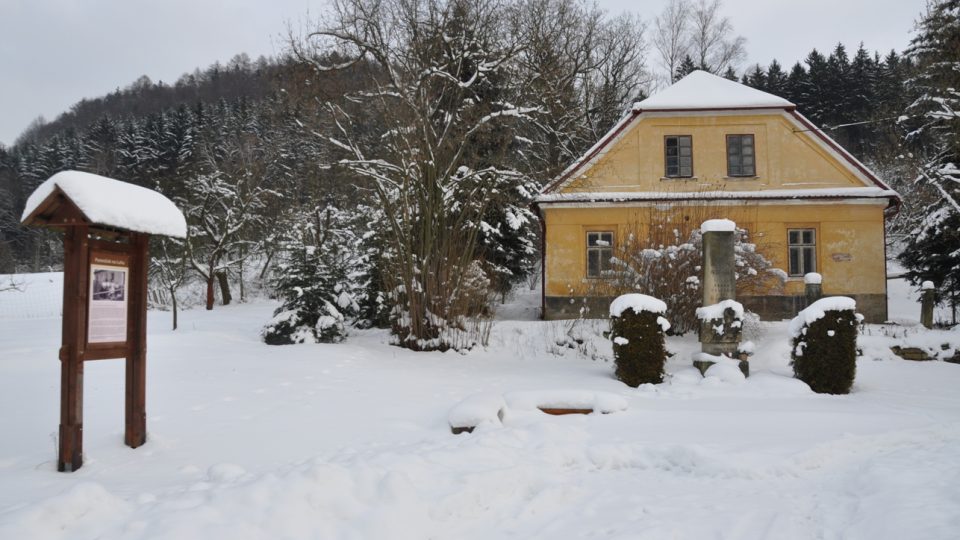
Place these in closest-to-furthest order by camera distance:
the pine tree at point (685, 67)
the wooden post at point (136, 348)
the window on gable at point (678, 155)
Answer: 1. the wooden post at point (136, 348)
2. the window on gable at point (678, 155)
3. the pine tree at point (685, 67)

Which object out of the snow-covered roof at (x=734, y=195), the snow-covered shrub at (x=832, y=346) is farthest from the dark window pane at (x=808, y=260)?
the snow-covered shrub at (x=832, y=346)

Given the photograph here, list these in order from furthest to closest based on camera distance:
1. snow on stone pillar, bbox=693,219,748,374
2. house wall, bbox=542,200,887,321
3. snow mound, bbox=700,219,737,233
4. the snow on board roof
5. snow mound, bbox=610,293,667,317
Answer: house wall, bbox=542,200,887,321 < snow mound, bbox=700,219,737,233 < snow on stone pillar, bbox=693,219,748,374 < snow mound, bbox=610,293,667,317 < the snow on board roof

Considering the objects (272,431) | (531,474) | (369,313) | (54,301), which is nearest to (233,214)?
(54,301)

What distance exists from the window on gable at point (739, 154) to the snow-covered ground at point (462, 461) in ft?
37.9

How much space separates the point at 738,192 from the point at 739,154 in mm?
1588

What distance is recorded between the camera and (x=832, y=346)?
376 inches

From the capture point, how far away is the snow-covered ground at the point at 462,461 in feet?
13.5

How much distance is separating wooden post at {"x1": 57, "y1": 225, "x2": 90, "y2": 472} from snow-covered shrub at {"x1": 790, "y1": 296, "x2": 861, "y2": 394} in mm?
9464

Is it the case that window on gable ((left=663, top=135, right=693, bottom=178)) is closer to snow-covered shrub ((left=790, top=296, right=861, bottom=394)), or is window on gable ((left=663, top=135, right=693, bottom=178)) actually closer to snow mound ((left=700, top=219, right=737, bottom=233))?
snow mound ((left=700, top=219, right=737, bottom=233))

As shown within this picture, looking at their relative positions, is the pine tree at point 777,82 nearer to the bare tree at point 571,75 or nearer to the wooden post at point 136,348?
the bare tree at point 571,75

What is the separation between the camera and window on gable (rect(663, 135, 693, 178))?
822 inches

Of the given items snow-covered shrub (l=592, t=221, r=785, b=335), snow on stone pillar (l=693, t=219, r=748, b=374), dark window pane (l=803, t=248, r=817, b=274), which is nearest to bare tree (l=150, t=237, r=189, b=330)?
snow-covered shrub (l=592, t=221, r=785, b=335)

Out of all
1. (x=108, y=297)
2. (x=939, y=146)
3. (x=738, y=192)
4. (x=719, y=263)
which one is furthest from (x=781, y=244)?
(x=108, y=297)

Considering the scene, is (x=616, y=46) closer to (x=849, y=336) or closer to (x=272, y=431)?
(x=849, y=336)
